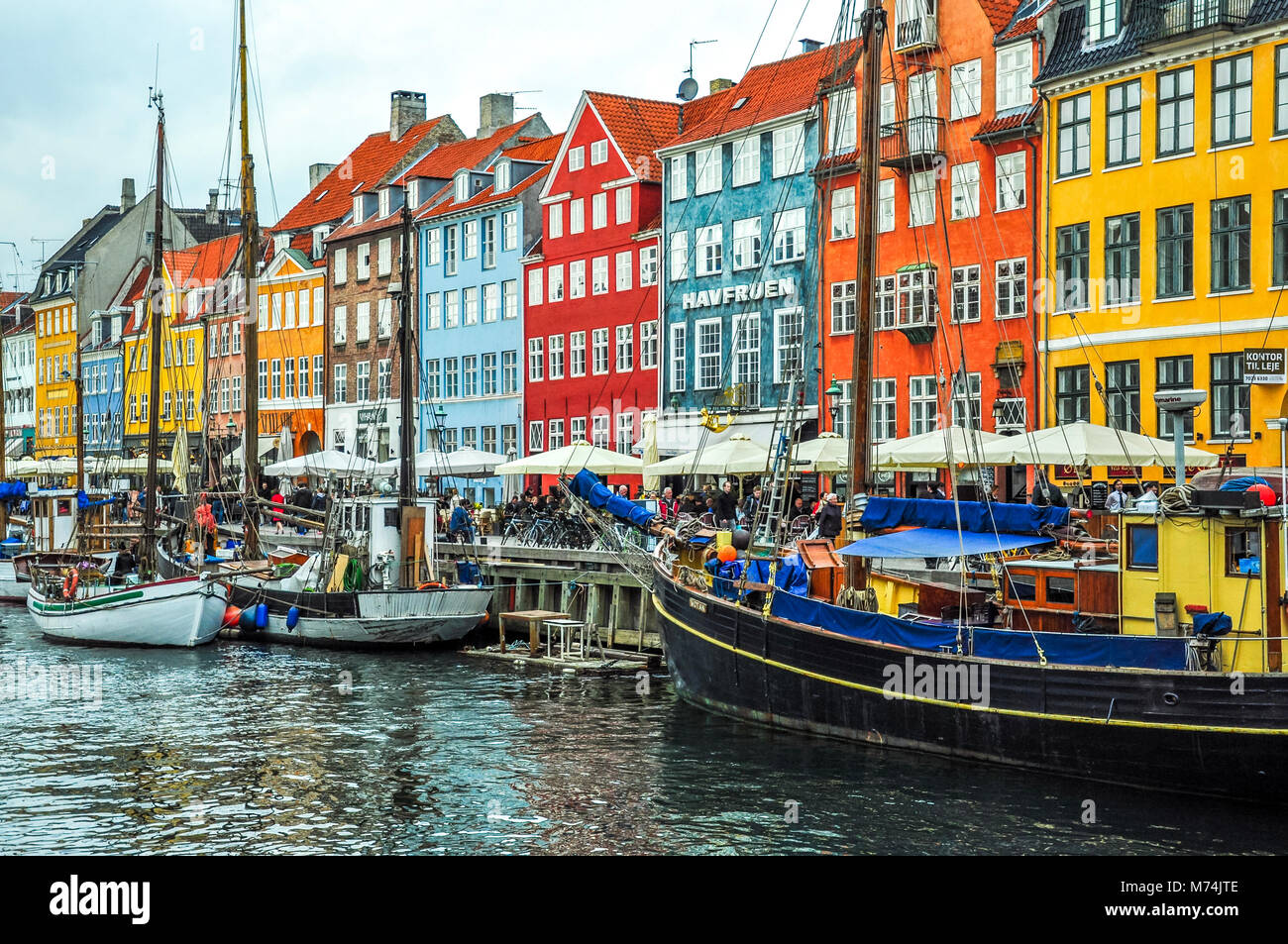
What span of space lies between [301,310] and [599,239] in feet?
79.0

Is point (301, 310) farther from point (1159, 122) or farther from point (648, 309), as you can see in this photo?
point (1159, 122)

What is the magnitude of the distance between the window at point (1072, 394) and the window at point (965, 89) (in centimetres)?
788

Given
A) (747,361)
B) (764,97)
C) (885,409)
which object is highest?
(764,97)

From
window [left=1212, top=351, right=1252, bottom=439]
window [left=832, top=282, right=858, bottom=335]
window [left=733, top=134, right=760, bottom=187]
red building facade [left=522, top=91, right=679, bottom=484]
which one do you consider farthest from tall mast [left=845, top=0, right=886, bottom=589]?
red building facade [left=522, top=91, right=679, bottom=484]

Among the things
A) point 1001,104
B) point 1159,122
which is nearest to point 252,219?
point 1001,104

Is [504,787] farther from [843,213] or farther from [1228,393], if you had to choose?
[843,213]

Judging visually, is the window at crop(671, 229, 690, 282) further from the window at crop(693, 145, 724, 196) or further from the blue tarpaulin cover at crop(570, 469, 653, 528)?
the blue tarpaulin cover at crop(570, 469, 653, 528)

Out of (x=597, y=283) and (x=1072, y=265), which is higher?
(x=597, y=283)

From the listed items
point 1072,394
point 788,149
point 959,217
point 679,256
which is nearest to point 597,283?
point 679,256

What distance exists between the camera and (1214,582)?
61.4 feet

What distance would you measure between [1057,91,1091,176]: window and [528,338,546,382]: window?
26.4 m

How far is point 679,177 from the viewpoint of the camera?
5347cm

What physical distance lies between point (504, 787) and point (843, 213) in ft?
97.4

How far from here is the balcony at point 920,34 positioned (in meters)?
41.8
